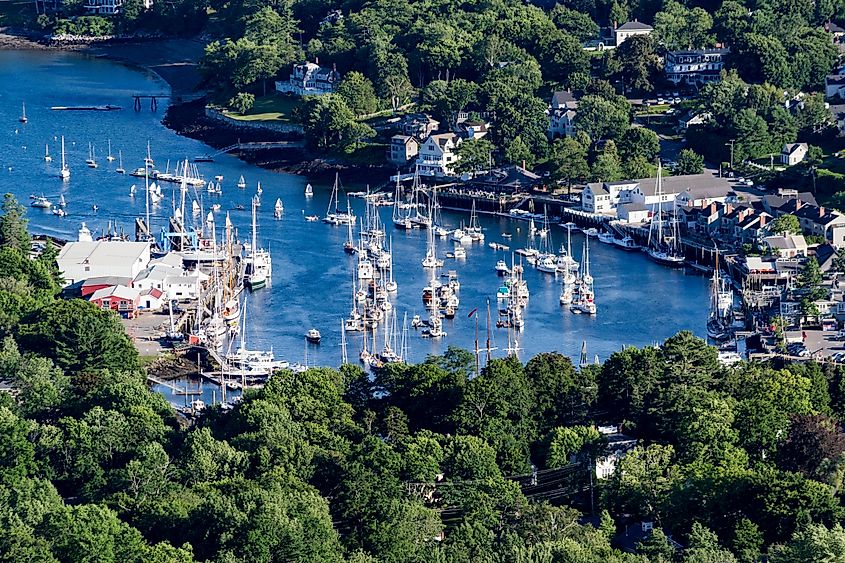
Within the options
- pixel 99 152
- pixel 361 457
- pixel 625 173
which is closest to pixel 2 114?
pixel 99 152

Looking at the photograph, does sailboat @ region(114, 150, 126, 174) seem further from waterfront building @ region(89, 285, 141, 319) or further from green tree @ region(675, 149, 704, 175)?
green tree @ region(675, 149, 704, 175)

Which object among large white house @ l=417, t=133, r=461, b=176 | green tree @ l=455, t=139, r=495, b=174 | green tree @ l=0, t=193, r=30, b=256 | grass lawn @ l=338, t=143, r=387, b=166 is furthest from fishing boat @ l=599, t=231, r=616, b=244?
green tree @ l=0, t=193, r=30, b=256

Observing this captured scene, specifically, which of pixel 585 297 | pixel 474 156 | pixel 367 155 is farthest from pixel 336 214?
pixel 585 297

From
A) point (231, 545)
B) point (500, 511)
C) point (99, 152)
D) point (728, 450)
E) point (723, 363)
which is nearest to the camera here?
point (231, 545)

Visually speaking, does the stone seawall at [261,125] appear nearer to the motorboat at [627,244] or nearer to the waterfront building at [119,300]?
the motorboat at [627,244]

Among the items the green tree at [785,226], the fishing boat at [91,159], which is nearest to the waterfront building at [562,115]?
the green tree at [785,226]

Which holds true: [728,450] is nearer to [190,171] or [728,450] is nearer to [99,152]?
[190,171]

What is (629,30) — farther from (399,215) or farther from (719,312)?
(719,312)
